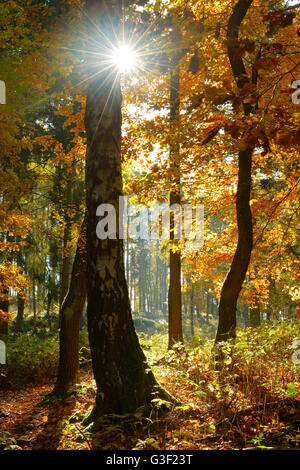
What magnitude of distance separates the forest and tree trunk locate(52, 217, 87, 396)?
0.03 m

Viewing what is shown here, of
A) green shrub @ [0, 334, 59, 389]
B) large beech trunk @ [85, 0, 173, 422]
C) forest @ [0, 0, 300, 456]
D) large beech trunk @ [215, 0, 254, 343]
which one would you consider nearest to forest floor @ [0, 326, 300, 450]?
forest @ [0, 0, 300, 456]

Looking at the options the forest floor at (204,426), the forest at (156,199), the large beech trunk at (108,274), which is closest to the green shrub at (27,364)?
the forest at (156,199)

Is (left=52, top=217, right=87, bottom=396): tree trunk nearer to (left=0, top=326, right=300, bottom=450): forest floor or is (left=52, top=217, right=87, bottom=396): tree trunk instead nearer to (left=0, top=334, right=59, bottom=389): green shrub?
(left=0, top=326, right=300, bottom=450): forest floor

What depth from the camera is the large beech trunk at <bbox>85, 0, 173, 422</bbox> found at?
4.35m

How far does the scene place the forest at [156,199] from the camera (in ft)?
12.4

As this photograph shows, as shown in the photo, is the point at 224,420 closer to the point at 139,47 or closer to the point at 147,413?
the point at 147,413

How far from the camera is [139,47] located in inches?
321

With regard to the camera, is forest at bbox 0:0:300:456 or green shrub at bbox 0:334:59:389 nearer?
forest at bbox 0:0:300:456

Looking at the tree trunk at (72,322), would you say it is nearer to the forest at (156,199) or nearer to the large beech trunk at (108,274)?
the forest at (156,199)

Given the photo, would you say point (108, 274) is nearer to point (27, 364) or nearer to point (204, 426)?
point (204, 426)

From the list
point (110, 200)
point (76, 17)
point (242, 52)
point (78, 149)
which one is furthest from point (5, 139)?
point (242, 52)

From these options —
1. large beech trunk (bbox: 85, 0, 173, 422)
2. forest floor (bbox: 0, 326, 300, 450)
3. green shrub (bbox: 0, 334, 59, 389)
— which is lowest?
green shrub (bbox: 0, 334, 59, 389)

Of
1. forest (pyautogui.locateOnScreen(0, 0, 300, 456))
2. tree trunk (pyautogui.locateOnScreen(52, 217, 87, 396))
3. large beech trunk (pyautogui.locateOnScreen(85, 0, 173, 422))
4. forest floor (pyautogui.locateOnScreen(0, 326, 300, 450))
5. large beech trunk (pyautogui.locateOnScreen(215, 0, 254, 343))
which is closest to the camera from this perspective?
forest floor (pyautogui.locateOnScreen(0, 326, 300, 450))

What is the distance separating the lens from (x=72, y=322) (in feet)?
23.7
